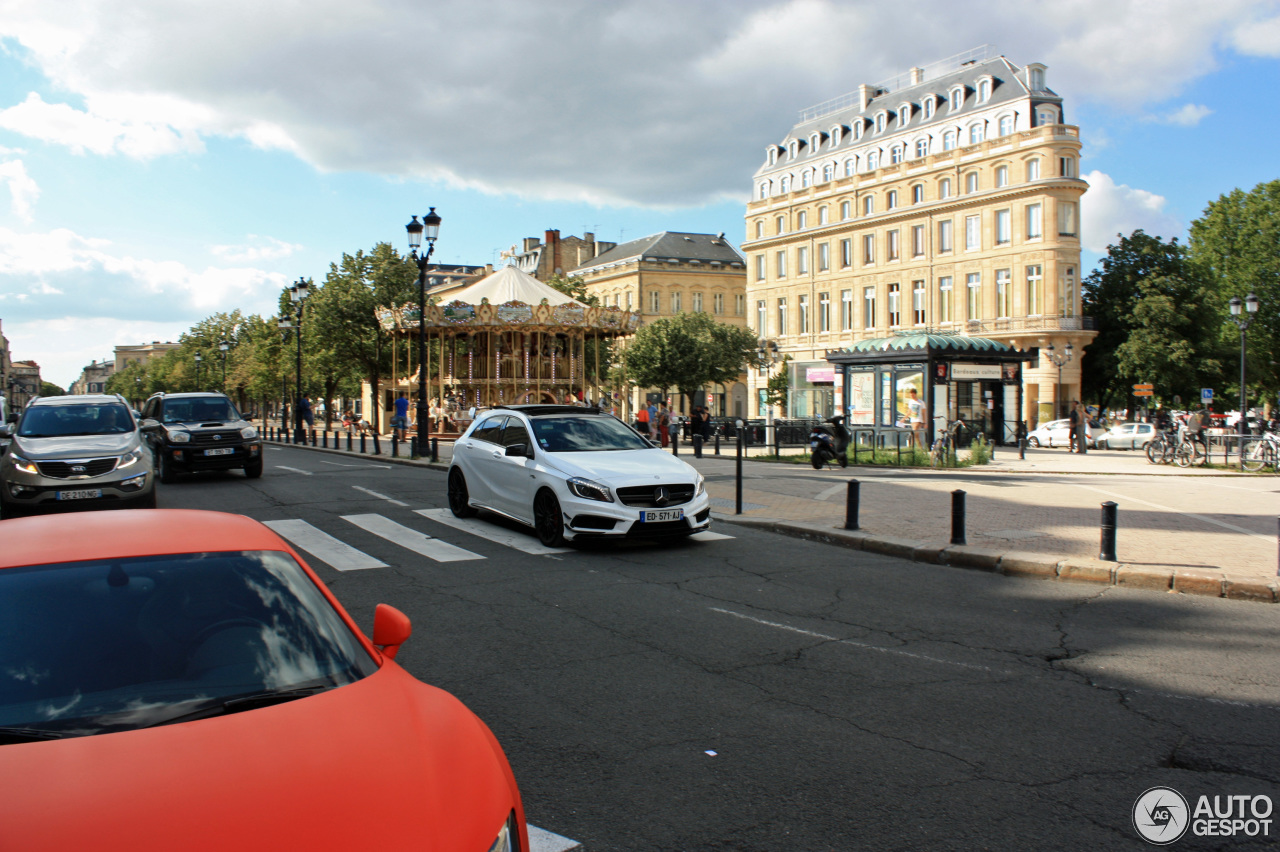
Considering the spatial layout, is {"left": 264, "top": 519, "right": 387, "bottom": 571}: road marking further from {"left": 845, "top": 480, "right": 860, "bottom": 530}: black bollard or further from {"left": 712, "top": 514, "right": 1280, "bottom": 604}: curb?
{"left": 845, "top": 480, "right": 860, "bottom": 530}: black bollard

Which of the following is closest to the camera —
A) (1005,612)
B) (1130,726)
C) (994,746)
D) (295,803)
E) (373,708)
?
(295,803)

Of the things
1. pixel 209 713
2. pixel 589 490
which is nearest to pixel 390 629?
pixel 209 713

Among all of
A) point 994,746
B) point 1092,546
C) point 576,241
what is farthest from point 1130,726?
point 576,241

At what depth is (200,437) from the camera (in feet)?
55.6

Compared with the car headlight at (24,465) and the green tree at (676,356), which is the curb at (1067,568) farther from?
the green tree at (676,356)

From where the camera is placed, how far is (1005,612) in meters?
7.20

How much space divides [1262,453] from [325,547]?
888 inches

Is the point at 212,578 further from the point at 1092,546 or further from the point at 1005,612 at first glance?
the point at 1092,546

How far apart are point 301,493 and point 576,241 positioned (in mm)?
77932

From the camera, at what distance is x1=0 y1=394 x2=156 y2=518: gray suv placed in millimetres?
11305

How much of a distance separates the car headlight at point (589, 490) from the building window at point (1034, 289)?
4748cm

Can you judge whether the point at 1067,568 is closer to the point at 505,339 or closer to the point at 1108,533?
the point at 1108,533

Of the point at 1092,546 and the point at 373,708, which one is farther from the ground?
the point at 373,708

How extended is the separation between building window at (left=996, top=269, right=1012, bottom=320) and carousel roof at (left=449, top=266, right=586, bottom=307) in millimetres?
27332
